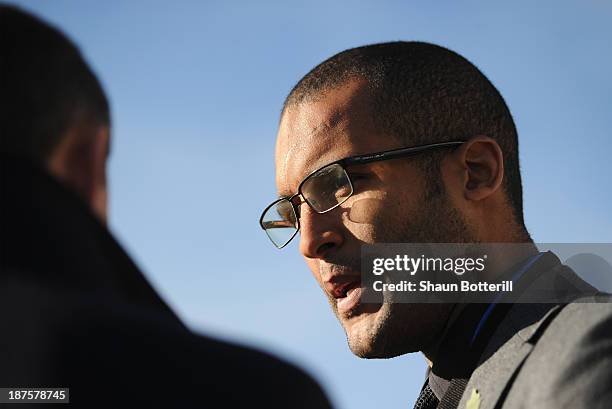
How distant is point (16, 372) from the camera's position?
127cm

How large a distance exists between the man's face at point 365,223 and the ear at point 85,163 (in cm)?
282

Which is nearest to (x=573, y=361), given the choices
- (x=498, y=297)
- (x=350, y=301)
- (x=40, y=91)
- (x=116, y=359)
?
(x=498, y=297)

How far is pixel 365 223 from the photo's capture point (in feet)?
13.4

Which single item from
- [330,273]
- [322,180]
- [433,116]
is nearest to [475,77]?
[433,116]

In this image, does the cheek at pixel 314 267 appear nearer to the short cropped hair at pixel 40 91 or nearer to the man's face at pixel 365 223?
the man's face at pixel 365 223

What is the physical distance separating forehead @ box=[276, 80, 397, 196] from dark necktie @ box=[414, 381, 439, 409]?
1383 millimetres

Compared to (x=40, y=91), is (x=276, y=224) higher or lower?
lower

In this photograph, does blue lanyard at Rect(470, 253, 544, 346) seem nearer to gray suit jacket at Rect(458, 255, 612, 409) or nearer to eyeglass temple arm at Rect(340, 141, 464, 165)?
gray suit jacket at Rect(458, 255, 612, 409)

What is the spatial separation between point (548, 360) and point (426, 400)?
1.35m

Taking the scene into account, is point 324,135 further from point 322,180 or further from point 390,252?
point 390,252

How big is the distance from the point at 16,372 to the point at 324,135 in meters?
3.16

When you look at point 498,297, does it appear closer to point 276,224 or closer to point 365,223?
point 365,223

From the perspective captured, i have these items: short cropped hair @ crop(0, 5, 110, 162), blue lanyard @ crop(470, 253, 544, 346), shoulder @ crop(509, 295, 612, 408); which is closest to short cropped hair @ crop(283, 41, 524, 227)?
blue lanyard @ crop(470, 253, 544, 346)

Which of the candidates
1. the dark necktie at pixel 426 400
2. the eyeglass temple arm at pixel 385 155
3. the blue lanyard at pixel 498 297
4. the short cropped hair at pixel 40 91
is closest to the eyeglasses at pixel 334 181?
the eyeglass temple arm at pixel 385 155
